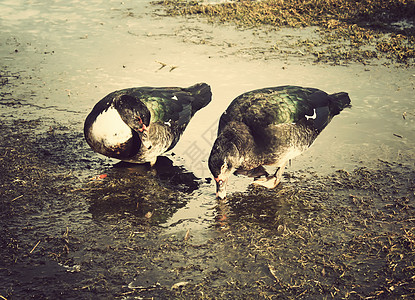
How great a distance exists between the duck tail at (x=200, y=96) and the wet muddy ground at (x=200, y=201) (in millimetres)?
334

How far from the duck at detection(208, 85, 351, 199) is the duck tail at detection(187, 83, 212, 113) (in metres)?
1.20

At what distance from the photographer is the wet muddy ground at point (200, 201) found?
403 cm

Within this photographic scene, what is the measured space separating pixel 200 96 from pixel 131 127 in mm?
1526

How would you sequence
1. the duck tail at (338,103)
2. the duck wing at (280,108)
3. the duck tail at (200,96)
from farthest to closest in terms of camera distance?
the duck tail at (200,96) < the duck tail at (338,103) < the duck wing at (280,108)

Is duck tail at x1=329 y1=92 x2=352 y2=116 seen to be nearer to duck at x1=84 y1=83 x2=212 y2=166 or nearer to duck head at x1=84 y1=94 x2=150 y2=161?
duck at x1=84 y1=83 x2=212 y2=166

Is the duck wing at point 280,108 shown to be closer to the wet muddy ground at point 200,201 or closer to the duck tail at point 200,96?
the wet muddy ground at point 200,201

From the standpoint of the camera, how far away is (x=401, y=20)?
11539 millimetres

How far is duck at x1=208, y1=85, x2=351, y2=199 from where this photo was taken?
5090mm

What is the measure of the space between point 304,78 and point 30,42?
234 inches

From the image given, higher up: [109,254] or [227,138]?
[227,138]

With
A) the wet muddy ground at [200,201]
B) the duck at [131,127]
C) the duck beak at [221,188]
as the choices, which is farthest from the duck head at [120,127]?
the duck beak at [221,188]

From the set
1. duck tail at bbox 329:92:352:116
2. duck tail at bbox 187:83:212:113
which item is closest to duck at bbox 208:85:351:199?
duck tail at bbox 329:92:352:116

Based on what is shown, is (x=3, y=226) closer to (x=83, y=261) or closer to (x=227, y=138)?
(x=83, y=261)

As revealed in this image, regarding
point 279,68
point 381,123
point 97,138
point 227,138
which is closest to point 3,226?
point 97,138
